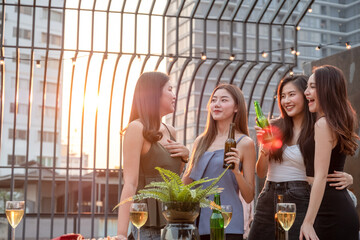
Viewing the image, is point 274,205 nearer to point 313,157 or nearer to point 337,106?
point 313,157

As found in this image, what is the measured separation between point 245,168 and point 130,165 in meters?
0.58

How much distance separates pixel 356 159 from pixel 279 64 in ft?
5.27

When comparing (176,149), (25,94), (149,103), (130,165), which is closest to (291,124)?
(176,149)

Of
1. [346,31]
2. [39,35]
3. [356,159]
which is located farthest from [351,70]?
[346,31]

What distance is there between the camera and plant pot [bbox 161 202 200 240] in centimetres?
193

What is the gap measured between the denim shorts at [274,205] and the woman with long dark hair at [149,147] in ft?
1.51

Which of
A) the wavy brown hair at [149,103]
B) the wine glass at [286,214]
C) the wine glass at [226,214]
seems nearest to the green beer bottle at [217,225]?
the wine glass at [226,214]

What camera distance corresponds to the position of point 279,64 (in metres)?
Result: 6.48

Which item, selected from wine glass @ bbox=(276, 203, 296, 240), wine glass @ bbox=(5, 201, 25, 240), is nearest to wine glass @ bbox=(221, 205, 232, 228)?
wine glass @ bbox=(276, 203, 296, 240)

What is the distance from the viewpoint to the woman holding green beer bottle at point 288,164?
9.00 ft

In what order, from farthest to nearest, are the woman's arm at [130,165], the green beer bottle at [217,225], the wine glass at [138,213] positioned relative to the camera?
the woman's arm at [130,165] → the green beer bottle at [217,225] → the wine glass at [138,213]

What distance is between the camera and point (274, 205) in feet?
9.11

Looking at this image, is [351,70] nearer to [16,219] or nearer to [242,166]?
[242,166]

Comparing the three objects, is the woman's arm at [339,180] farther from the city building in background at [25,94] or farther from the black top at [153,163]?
the city building in background at [25,94]
